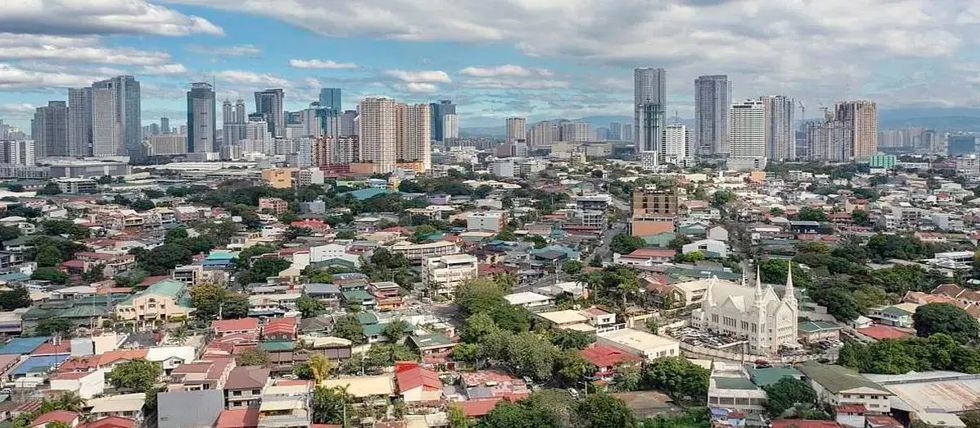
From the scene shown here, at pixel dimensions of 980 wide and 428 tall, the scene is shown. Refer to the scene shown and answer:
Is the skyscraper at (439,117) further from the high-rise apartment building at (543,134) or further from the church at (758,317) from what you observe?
the church at (758,317)

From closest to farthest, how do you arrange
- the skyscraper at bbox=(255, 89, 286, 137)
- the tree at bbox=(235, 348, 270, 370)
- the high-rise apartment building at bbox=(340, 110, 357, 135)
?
the tree at bbox=(235, 348, 270, 370), the high-rise apartment building at bbox=(340, 110, 357, 135), the skyscraper at bbox=(255, 89, 286, 137)

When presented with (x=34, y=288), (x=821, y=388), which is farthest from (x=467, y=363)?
(x=34, y=288)

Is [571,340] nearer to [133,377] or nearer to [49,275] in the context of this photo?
[133,377]

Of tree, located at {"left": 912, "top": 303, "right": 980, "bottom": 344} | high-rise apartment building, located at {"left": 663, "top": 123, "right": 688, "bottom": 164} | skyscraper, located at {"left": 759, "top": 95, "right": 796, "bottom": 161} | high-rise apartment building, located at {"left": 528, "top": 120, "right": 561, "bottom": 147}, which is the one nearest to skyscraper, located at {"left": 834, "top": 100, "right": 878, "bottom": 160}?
skyscraper, located at {"left": 759, "top": 95, "right": 796, "bottom": 161}

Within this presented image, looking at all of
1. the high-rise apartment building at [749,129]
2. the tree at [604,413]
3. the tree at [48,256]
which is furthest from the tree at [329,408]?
the high-rise apartment building at [749,129]

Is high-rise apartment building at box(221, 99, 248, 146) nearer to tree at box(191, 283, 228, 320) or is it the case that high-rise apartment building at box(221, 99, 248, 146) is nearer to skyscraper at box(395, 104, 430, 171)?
skyscraper at box(395, 104, 430, 171)

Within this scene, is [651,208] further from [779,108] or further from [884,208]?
[779,108]
